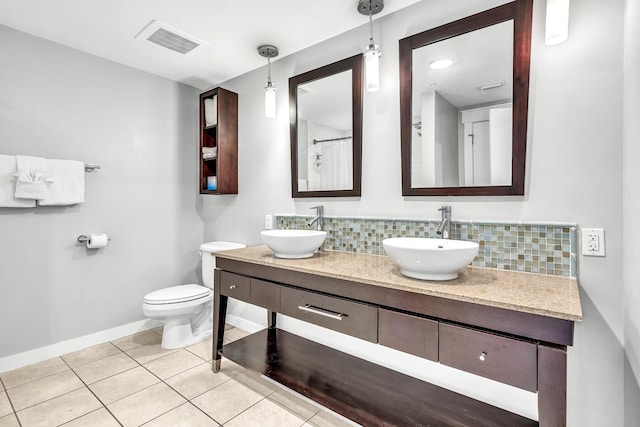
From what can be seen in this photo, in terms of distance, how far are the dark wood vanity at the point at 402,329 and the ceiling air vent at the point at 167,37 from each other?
1.51m

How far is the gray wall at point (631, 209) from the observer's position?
1091mm

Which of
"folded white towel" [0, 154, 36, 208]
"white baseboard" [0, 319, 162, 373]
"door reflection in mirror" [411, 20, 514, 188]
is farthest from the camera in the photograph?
"white baseboard" [0, 319, 162, 373]

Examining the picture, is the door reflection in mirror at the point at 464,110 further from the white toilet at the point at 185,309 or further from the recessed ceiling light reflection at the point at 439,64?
the white toilet at the point at 185,309

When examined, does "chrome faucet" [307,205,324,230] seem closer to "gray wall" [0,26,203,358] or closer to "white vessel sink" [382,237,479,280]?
"white vessel sink" [382,237,479,280]

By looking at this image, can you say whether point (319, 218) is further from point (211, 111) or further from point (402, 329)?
point (211, 111)

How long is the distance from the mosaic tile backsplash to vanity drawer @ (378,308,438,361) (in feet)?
1.97

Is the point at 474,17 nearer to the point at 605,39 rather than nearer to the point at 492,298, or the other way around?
the point at 605,39

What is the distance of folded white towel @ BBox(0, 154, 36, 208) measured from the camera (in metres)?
2.01

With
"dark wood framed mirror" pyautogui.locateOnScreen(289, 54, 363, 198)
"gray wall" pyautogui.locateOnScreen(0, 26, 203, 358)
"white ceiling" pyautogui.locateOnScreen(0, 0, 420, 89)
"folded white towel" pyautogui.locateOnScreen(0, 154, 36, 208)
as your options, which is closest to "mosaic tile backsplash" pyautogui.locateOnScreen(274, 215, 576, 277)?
"dark wood framed mirror" pyautogui.locateOnScreen(289, 54, 363, 198)

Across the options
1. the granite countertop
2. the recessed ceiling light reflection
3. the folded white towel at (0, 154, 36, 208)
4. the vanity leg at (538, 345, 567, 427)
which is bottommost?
the vanity leg at (538, 345, 567, 427)

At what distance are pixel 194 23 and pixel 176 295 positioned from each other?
6.17ft

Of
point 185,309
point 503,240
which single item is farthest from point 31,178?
point 503,240

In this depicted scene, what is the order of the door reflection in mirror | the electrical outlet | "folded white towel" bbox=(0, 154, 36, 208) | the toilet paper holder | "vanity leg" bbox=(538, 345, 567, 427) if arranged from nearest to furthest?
1. "vanity leg" bbox=(538, 345, 567, 427)
2. the electrical outlet
3. the door reflection in mirror
4. "folded white towel" bbox=(0, 154, 36, 208)
5. the toilet paper holder

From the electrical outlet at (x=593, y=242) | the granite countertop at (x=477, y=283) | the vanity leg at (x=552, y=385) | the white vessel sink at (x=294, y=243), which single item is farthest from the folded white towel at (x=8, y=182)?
the electrical outlet at (x=593, y=242)
